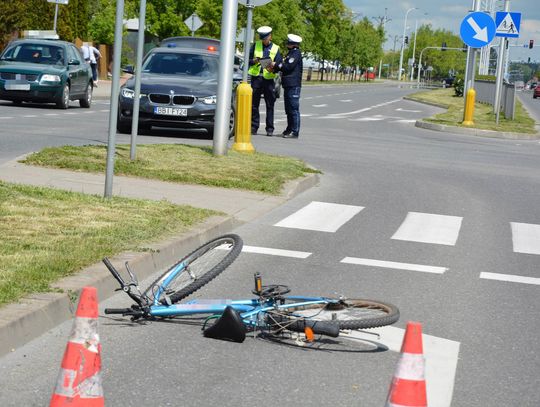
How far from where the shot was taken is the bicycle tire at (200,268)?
273 inches

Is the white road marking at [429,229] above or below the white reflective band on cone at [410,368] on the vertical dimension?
below

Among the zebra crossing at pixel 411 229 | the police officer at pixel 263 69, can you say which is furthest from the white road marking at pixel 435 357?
the police officer at pixel 263 69

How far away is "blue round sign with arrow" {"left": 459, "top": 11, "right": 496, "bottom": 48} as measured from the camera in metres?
31.0

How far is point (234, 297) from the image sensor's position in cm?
780

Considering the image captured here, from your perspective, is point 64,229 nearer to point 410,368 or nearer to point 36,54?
point 410,368

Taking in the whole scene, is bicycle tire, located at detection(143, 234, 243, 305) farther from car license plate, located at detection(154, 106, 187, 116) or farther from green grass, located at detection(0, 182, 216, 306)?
car license plate, located at detection(154, 106, 187, 116)

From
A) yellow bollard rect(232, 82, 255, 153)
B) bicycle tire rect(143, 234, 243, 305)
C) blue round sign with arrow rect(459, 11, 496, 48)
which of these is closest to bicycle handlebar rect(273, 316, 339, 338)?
bicycle tire rect(143, 234, 243, 305)

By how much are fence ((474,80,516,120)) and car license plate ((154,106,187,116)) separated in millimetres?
A: 20590

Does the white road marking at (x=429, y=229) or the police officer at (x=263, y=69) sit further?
the police officer at (x=263, y=69)

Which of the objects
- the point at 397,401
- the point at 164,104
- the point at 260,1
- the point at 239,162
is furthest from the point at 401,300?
the point at 164,104

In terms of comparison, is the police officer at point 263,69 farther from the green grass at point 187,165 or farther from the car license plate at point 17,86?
the car license plate at point 17,86

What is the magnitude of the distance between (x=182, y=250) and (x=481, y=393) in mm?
3871

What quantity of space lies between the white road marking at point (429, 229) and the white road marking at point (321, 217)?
2.03 feet

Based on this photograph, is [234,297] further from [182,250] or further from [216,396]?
[216,396]
